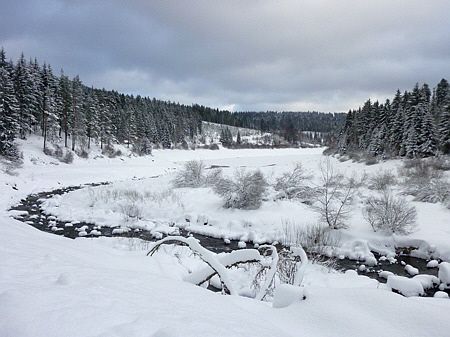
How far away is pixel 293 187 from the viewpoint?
933 inches

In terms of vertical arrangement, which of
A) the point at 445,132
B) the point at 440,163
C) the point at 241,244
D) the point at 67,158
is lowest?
the point at 241,244

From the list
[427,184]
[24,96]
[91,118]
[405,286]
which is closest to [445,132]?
[427,184]

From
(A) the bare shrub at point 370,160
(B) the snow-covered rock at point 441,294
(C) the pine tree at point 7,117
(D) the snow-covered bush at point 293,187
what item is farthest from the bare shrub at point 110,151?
(B) the snow-covered rock at point 441,294

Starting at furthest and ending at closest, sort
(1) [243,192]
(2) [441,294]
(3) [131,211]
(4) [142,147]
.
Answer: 1. (4) [142,147]
2. (1) [243,192]
3. (3) [131,211]
4. (2) [441,294]

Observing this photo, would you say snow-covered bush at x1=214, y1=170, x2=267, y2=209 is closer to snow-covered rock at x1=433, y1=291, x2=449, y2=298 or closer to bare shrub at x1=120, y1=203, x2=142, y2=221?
bare shrub at x1=120, y1=203, x2=142, y2=221

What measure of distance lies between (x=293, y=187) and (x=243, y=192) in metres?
5.40

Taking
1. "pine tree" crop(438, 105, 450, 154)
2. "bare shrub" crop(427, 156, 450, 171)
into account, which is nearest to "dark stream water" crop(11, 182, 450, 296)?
"bare shrub" crop(427, 156, 450, 171)

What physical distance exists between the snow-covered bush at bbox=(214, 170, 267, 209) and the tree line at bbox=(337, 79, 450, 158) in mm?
28406

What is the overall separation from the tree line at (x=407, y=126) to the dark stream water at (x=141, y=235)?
30.4 m

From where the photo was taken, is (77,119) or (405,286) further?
(77,119)

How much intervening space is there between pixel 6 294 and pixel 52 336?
87cm

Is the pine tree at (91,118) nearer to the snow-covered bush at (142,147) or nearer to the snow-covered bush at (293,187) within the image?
the snow-covered bush at (142,147)

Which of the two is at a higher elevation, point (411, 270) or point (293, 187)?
point (293, 187)

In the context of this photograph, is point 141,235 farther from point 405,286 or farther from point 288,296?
point 288,296
